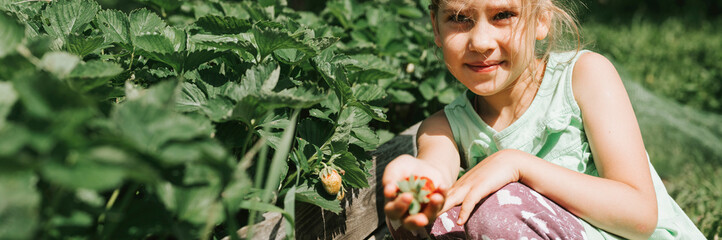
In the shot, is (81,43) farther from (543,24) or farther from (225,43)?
(543,24)

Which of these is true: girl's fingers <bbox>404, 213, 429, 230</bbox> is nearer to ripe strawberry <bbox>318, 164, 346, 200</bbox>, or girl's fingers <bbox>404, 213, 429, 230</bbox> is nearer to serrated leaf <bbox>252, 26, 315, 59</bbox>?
ripe strawberry <bbox>318, 164, 346, 200</bbox>

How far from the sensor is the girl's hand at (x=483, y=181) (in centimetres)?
119

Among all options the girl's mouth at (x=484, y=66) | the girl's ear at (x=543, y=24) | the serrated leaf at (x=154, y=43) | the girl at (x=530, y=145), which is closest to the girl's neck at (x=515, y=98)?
the girl at (x=530, y=145)

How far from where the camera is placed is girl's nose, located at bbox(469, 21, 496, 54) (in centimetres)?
135

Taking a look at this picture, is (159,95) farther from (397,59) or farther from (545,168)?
(397,59)

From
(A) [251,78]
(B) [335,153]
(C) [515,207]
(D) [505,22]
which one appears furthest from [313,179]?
(D) [505,22]

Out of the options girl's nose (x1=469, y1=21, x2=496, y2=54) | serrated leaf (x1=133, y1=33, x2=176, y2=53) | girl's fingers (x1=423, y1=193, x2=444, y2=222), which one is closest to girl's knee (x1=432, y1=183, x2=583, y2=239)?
girl's fingers (x1=423, y1=193, x2=444, y2=222)

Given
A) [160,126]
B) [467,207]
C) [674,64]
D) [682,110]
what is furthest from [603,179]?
[674,64]

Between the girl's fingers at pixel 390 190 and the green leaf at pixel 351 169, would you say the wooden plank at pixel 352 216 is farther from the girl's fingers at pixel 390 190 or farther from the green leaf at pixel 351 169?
the girl's fingers at pixel 390 190

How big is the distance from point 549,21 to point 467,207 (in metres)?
0.71

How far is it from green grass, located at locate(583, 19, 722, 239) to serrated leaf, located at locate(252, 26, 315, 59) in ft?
4.20

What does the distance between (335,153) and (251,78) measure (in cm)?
33

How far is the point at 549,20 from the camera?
1.53 meters

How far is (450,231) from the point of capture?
52.2 inches
